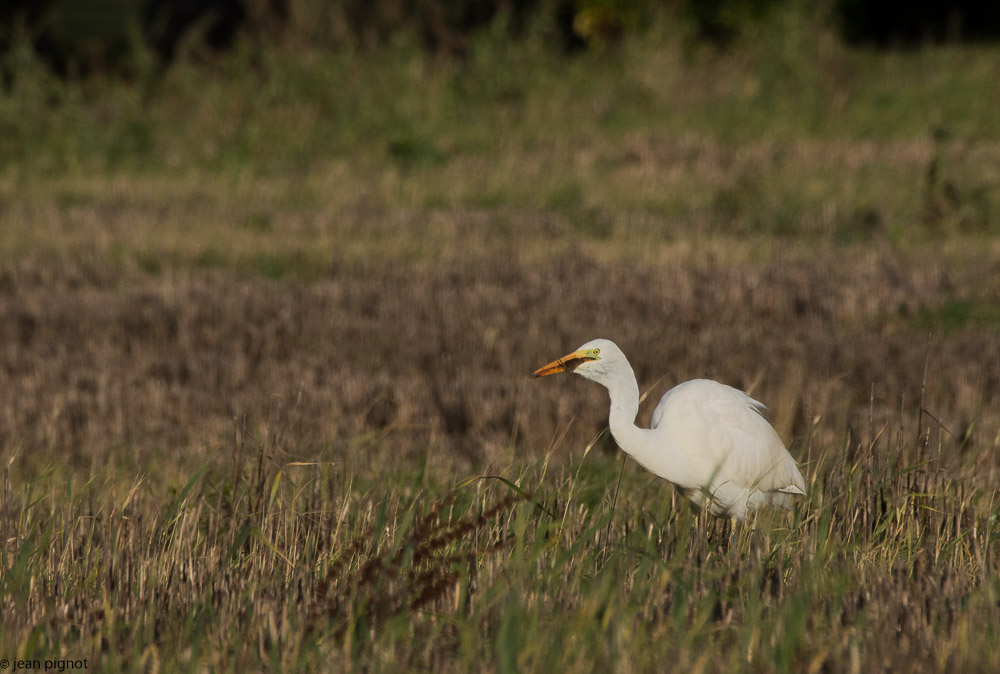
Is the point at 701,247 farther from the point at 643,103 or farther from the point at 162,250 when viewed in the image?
the point at 643,103

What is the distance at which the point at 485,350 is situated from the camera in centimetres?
743

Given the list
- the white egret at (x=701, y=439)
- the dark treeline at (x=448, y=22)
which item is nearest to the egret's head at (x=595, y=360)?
the white egret at (x=701, y=439)

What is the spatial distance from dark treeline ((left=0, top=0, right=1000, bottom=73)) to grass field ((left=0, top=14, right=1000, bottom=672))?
138 cm

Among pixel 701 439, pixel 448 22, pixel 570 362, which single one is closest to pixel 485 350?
pixel 701 439

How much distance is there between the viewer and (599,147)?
14.3 meters

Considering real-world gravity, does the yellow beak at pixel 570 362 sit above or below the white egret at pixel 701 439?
above

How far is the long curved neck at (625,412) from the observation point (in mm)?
3643

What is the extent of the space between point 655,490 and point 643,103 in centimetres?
1213

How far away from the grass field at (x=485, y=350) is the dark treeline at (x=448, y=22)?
1.38 m

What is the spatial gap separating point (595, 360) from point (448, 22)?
59.3ft

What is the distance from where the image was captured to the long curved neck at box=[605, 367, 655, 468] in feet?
12.0

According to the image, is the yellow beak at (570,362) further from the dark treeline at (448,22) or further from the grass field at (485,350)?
the dark treeline at (448,22)

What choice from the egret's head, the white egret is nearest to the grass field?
the white egret

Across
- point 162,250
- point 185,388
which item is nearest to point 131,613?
point 185,388
